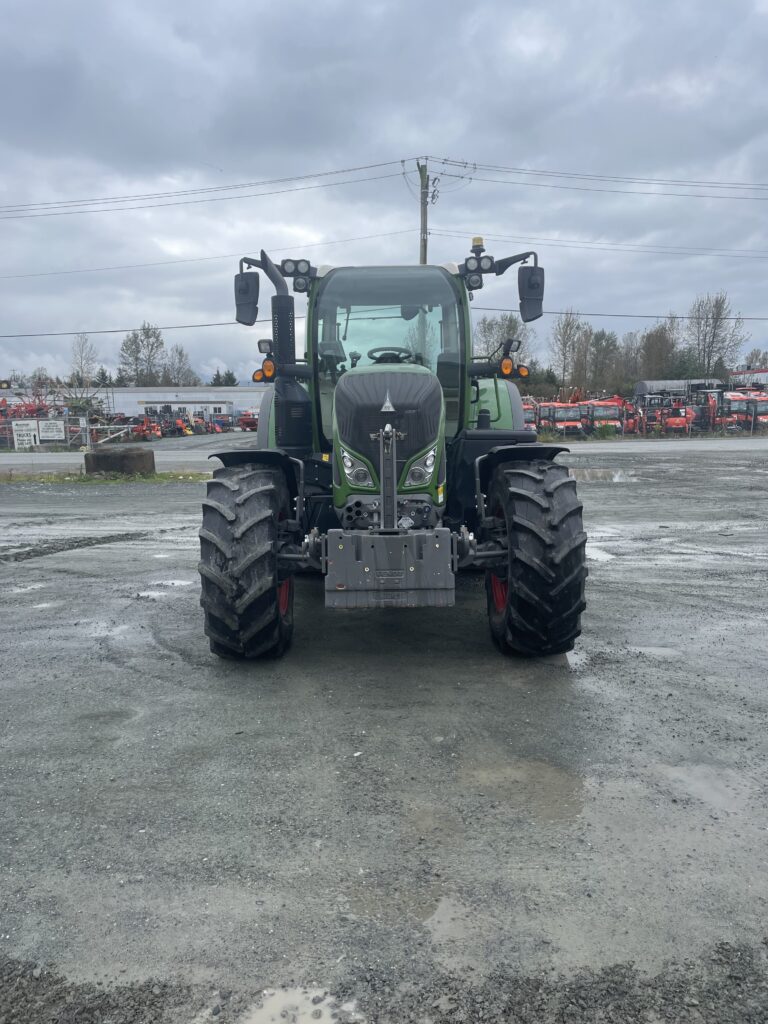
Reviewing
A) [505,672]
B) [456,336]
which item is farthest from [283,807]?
[456,336]

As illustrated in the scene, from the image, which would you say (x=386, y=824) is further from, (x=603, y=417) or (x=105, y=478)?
(x=603, y=417)

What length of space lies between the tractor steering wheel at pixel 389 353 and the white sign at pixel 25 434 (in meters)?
36.1

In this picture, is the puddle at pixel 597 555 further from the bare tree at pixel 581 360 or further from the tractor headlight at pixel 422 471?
the bare tree at pixel 581 360

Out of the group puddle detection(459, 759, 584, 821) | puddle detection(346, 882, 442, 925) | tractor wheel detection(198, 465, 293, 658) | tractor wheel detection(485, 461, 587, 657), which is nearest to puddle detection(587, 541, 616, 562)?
tractor wheel detection(485, 461, 587, 657)

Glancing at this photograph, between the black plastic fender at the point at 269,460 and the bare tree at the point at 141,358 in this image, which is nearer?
the black plastic fender at the point at 269,460

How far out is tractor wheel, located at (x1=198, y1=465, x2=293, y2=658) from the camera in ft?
15.6

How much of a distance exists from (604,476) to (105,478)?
12762 mm

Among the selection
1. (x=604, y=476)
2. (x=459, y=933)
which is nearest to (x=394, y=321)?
(x=459, y=933)

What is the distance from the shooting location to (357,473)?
5.21 m

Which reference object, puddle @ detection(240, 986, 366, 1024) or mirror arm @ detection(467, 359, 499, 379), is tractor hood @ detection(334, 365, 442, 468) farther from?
puddle @ detection(240, 986, 366, 1024)

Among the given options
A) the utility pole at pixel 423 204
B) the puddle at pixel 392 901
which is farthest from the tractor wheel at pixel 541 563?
the utility pole at pixel 423 204

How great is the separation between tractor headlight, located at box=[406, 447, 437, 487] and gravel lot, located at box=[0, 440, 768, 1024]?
46.5 inches

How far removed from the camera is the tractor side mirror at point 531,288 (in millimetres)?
6316

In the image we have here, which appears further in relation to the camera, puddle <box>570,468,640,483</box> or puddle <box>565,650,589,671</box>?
puddle <box>570,468,640,483</box>
